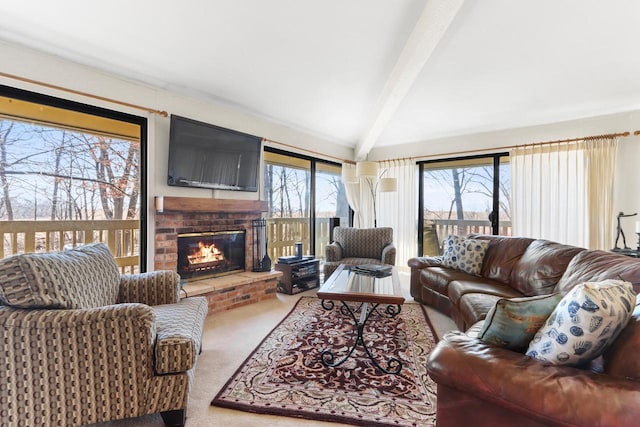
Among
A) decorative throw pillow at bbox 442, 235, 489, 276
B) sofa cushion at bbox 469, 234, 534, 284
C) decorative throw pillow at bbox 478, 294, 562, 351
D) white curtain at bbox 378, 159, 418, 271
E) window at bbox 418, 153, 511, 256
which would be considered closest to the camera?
decorative throw pillow at bbox 478, 294, 562, 351

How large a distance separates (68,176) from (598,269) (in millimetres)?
4169

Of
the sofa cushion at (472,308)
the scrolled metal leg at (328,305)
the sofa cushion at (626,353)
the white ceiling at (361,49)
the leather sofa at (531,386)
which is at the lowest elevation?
the scrolled metal leg at (328,305)

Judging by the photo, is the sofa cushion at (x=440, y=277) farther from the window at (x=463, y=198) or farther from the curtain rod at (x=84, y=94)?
the curtain rod at (x=84, y=94)

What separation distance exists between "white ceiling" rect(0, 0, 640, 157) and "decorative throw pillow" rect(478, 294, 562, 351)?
1.81 metres

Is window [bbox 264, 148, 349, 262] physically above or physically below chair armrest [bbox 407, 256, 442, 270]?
above

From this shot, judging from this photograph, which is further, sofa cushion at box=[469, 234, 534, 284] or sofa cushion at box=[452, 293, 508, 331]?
sofa cushion at box=[469, 234, 534, 284]

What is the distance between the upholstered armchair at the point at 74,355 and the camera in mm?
1270

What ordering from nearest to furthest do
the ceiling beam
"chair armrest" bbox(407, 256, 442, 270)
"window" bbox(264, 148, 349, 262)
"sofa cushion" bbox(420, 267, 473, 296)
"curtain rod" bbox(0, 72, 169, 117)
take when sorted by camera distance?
the ceiling beam → "curtain rod" bbox(0, 72, 169, 117) → "sofa cushion" bbox(420, 267, 473, 296) → "chair armrest" bbox(407, 256, 442, 270) → "window" bbox(264, 148, 349, 262)

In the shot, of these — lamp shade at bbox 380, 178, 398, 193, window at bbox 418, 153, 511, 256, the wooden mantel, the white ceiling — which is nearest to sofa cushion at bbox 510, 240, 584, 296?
the white ceiling

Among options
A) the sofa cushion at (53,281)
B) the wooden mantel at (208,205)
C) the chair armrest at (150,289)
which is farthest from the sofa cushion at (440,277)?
the sofa cushion at (53,281)

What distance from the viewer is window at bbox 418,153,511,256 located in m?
4.49

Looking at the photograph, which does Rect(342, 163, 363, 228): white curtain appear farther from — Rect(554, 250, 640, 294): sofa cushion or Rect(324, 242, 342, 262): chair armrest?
Rect(554, 250, 640, 294): sofa cushion

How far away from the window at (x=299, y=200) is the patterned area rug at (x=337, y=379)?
1949mm

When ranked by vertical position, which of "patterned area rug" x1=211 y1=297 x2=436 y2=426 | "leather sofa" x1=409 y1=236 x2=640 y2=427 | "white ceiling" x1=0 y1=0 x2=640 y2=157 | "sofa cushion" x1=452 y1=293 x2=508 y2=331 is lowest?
"patterned area rug" x1=211 y1=297 x2=436 y2=426
